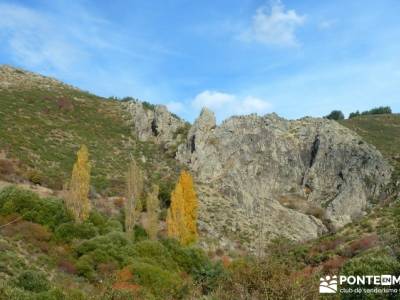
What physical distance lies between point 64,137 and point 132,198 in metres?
30.4

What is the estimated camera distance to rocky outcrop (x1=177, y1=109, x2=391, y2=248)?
237ft

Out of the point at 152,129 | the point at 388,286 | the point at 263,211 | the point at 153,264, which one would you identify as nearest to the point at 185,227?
the point at 153,264

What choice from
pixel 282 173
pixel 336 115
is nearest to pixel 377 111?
pixel 336 115

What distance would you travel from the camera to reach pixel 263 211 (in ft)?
241

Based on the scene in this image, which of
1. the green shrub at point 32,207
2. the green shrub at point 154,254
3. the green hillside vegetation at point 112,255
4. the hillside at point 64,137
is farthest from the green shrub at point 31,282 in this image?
the hillside at point 64,137

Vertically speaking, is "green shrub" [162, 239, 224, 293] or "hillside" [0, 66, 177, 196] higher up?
"hillside" [0, 66, 177, 196]

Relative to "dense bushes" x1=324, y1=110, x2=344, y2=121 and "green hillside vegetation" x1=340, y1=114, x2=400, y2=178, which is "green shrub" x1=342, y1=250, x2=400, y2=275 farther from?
"dense bushes" x1=324, y1=110, x2=344, y2=121

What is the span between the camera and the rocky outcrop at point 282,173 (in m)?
72.2

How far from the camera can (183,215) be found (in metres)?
59.5

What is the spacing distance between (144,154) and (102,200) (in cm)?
2028

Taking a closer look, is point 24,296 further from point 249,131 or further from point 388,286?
point 249,131

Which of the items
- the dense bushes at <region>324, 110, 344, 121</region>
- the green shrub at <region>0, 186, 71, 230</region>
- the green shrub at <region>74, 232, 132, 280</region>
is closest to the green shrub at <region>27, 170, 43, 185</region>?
the green shrub at <region>0, 186, 71, 230</region>

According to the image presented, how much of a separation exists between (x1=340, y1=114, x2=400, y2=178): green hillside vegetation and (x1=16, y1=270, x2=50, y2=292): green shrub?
67.4 metres

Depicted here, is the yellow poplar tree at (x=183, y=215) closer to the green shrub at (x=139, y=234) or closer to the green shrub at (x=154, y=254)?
the green shrub at (x=139, y=234)
